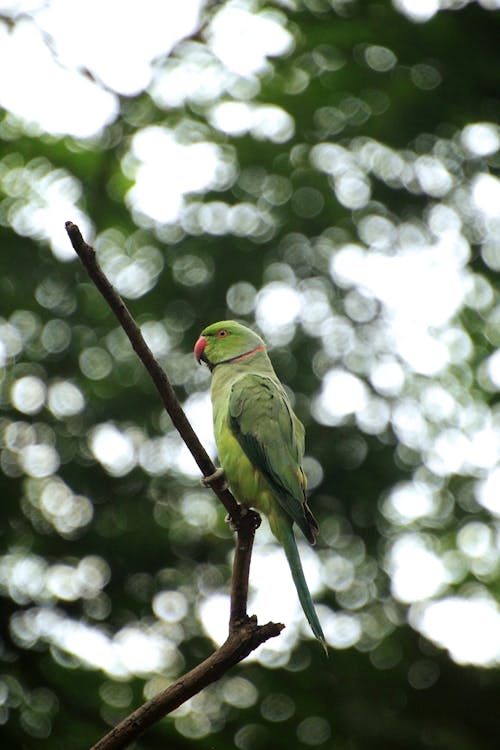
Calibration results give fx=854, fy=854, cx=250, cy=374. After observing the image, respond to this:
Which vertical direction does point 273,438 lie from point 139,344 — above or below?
below

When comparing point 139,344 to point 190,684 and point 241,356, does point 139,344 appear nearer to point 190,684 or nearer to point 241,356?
point 190,684

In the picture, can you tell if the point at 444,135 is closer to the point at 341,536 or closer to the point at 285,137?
the point at 285,137

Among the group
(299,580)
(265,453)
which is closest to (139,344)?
(265,453)

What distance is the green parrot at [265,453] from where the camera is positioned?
3354 millimetres

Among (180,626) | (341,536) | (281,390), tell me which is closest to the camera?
(281,390)

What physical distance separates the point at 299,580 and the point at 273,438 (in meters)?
0.64

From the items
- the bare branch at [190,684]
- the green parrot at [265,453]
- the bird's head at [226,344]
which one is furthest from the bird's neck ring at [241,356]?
the bare branch at [190,684]

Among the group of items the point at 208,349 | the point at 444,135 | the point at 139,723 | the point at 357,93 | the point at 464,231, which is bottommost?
the point at 464,231

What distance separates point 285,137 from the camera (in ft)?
24.5

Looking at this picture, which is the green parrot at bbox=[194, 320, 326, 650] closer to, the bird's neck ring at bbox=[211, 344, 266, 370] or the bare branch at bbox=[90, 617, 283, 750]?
the bird's neck ring at bbox=[211, 344, 266, 370]

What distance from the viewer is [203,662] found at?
2.55 metres

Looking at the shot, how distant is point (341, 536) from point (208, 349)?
11.4 feet

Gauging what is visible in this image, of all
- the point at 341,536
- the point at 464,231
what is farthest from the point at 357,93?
the point at 341,536

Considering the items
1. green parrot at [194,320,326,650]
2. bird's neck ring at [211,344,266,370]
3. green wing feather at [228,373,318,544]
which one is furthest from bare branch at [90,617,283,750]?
bird's neck ring at [211,344,266,370]
